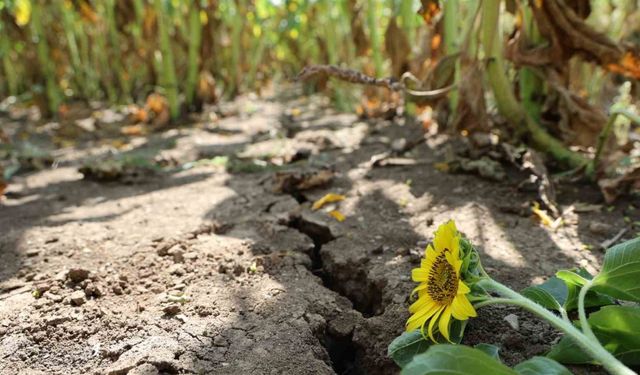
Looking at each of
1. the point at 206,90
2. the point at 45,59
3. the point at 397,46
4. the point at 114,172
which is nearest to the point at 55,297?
the point at 114,172

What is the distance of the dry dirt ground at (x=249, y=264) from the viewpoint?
1193 mm

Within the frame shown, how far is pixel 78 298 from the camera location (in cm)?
139

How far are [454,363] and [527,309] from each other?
0.27m

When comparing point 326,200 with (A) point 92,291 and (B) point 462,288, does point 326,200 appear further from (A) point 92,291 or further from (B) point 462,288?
(B) point 462,288

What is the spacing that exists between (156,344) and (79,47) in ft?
21.0

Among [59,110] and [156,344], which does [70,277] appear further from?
[59,110]

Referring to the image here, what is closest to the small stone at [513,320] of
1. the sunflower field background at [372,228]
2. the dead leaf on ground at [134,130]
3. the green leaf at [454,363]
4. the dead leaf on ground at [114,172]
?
the sunflower field background at [372,228]

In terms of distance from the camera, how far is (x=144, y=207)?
2232 mm

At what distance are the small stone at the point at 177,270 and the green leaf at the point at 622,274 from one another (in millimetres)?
A: 1084

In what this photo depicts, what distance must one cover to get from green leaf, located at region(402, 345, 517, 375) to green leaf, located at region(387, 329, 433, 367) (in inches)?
8.6

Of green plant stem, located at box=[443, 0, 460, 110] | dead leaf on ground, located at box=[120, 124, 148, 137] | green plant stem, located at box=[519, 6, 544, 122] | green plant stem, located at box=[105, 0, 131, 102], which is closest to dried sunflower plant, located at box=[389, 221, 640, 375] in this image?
green plant stem, located at box=[519, 6, 544, 122]

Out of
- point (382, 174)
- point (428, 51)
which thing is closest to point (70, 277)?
point (382, 174)

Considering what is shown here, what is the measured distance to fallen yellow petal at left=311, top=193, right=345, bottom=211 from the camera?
212 centimetres

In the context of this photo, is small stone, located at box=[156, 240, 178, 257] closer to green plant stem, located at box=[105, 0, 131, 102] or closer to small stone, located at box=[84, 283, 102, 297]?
small stone, located at box=[84, 283, 102, 297]
